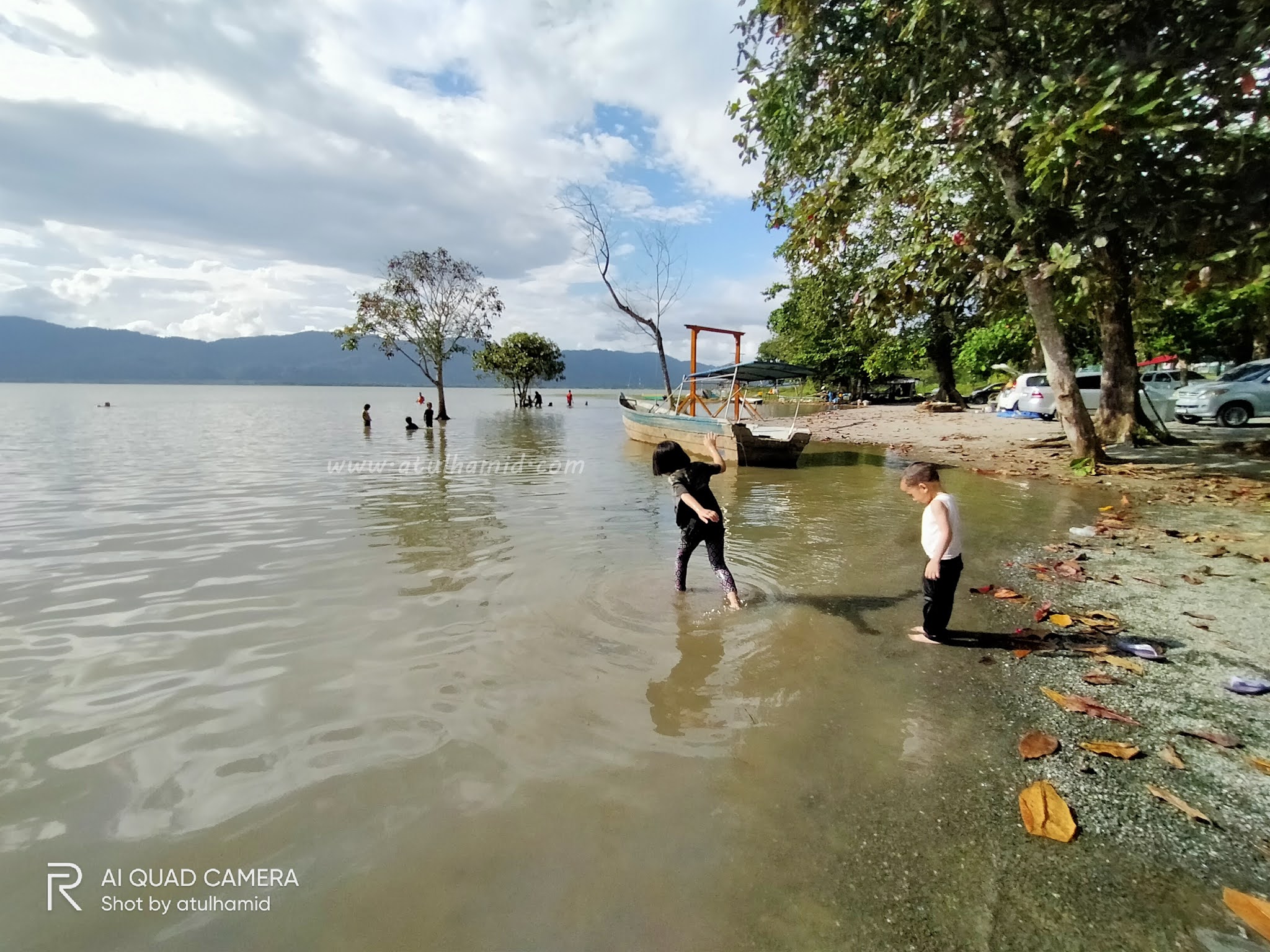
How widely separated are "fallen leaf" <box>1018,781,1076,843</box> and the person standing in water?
299cm

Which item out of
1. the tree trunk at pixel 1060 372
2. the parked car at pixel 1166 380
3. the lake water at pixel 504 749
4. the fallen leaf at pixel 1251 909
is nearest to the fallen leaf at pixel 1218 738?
the lake water at pixel 504 749

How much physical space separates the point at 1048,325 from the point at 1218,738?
10.7 metres

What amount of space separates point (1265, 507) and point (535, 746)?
11.8 m

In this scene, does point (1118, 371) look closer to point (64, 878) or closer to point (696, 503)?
point (696, 503)

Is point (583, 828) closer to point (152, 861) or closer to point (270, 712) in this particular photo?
point (152, 861)

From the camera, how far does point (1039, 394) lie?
1005 inches

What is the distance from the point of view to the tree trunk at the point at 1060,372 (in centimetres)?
1151

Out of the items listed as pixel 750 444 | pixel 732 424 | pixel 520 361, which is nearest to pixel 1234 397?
pixel 750 444

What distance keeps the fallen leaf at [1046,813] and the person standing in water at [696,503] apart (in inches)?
118

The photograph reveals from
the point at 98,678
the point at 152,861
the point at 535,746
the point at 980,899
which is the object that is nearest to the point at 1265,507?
the point at 980,899

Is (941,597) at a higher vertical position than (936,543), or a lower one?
lower

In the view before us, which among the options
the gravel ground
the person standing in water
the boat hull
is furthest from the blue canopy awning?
the person standing in water

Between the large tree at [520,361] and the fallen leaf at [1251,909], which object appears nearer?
the fallen leaf at [1251,909]

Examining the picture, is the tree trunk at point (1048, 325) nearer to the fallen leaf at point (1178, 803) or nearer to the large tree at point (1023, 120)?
the large tree at point (1023, 120)
